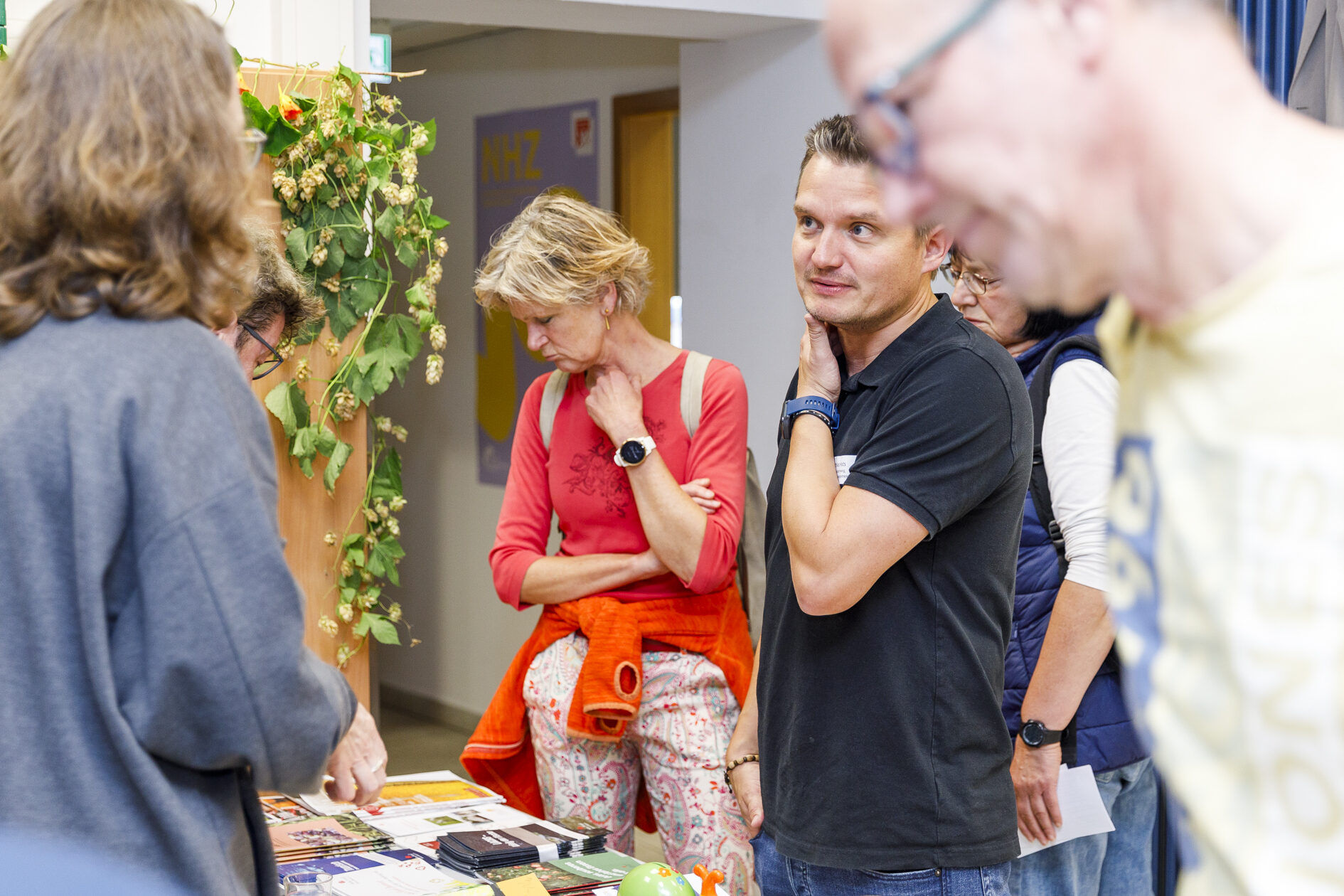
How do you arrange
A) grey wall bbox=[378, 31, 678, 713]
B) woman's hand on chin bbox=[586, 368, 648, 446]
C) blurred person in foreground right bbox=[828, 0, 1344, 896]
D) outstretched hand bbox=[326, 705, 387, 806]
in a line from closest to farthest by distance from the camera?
blurred person in foreground right bbox=[828, 0, 1344, 896] < outstretched hand bbox=[326, 705, 387, 806] < woman's hand on chin bbox=[586, 368, 648, 446] < grey wall bbox=[378, 31, 678, 713]

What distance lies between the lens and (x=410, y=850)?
1.81 metres

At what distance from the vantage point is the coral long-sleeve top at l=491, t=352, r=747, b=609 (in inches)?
93.6

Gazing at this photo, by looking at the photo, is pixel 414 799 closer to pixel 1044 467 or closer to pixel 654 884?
pixel 654 884

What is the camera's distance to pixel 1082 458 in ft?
6.19

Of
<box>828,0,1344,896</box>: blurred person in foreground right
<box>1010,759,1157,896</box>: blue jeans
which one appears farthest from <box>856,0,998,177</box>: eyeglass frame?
<box>1010,759,1157,896</box>: blue jeans

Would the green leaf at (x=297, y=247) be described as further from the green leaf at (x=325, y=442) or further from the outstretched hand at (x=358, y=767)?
the outstretched hand at (x=358, y=767)

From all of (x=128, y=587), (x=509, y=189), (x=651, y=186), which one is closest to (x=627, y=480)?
(x=128, y=587)

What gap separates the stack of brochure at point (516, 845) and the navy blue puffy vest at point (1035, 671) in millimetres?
685

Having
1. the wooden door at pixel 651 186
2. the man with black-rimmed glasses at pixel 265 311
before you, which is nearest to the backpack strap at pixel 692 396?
the man with black-rimmed glasses at pixel 265 311

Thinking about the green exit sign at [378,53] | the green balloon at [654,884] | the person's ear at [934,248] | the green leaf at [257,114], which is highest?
the green exit sign at [378,53]

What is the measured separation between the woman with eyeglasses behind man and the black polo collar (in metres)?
0.90

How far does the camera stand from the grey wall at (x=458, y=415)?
17.5 ft

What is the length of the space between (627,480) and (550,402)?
27 cm

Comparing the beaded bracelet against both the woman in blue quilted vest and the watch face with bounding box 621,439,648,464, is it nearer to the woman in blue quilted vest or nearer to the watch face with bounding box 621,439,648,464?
the woman in blue quilted vest
